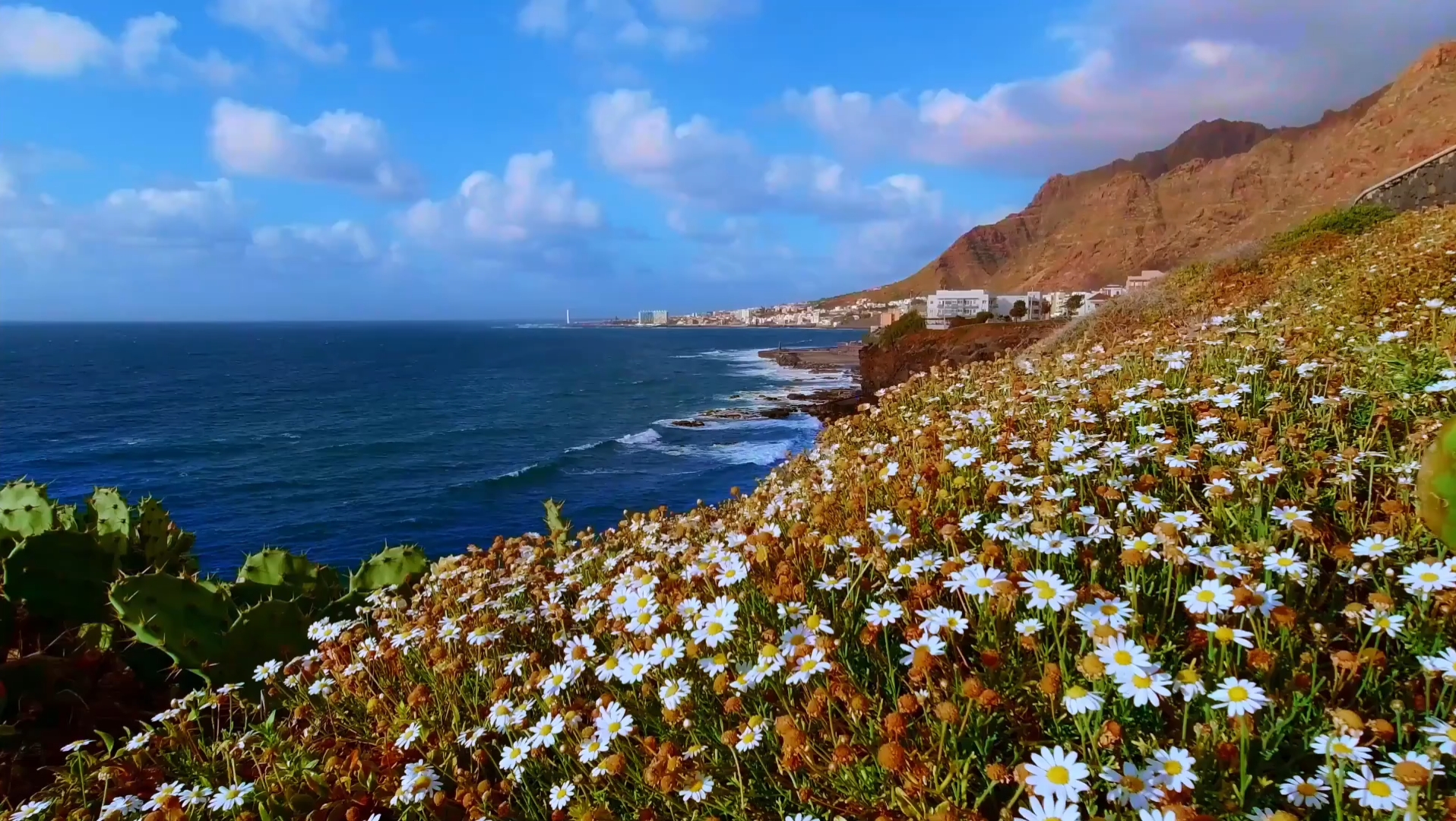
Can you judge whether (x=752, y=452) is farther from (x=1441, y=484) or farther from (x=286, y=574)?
(x=1441, y=484)

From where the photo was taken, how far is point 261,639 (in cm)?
394

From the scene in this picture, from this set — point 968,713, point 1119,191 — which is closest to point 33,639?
point 968,713

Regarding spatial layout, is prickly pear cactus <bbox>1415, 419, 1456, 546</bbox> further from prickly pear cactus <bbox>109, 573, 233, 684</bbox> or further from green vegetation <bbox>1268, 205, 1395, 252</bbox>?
green vegetation <bbox>1268, 205, 1395, 252</bbox>

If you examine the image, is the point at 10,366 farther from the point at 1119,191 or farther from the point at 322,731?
the point at 1119,191

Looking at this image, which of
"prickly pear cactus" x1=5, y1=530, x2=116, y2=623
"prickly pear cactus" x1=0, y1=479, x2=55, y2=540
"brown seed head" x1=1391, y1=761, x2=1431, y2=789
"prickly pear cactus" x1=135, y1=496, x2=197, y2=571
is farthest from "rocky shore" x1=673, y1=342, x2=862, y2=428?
"brown seed head" x1=1391, y1=761, x2=1431, y2=789

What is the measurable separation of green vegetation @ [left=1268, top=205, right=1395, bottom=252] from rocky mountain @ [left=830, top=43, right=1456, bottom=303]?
168ft

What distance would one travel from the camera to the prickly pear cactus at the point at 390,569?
4.80m

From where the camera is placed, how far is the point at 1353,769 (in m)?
1.50

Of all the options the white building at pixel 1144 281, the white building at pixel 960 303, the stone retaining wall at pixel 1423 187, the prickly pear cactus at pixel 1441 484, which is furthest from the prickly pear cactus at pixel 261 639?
the white building at pixel 960 303

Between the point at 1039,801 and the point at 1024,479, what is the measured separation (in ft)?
5.22

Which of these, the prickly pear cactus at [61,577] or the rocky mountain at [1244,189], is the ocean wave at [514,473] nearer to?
the prickly pear cactus at [61,577]

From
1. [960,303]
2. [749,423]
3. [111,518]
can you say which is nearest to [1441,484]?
[111,518]

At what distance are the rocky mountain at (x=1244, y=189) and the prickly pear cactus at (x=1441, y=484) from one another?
7095cm

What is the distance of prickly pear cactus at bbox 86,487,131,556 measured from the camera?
15.4ft
